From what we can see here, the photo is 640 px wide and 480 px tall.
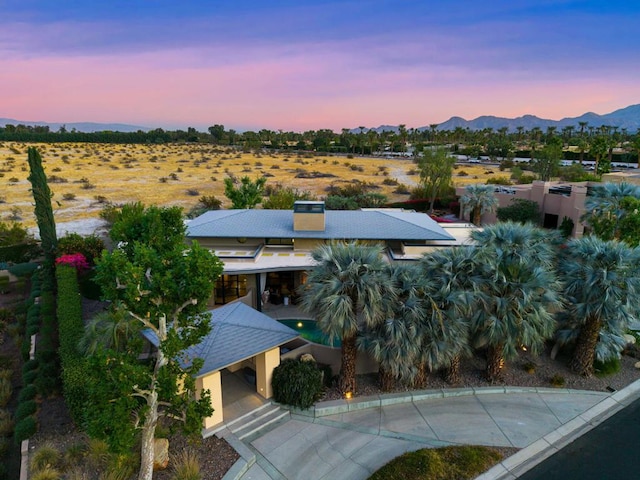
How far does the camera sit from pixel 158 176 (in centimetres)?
7219

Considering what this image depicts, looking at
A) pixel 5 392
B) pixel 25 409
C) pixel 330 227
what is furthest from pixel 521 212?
pixel 5 392

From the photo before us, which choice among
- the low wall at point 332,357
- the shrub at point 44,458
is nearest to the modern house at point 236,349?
the low wall at point 332,357

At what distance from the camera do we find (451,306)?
15078 mm

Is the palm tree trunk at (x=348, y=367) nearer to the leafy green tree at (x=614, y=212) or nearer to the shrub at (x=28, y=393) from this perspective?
the shrub at (x=28, y=393)

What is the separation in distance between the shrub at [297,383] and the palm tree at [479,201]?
2815cm

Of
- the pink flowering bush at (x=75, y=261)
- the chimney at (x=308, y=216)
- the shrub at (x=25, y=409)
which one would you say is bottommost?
the shrub at (x=25, y=409)

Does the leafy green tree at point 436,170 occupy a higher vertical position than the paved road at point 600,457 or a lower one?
higher

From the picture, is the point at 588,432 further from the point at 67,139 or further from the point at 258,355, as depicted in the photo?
the point at 67,139

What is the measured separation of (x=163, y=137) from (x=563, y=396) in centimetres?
15540

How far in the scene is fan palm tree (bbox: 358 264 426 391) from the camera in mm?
14656

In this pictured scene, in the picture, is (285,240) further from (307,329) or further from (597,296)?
(597,296)

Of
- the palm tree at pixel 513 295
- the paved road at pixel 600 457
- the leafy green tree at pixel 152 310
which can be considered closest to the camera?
the leafy green tree at pixel 152 310

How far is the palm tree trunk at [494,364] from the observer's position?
1697cm

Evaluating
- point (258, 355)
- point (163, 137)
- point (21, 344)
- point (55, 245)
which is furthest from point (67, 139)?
point (258, 355)
